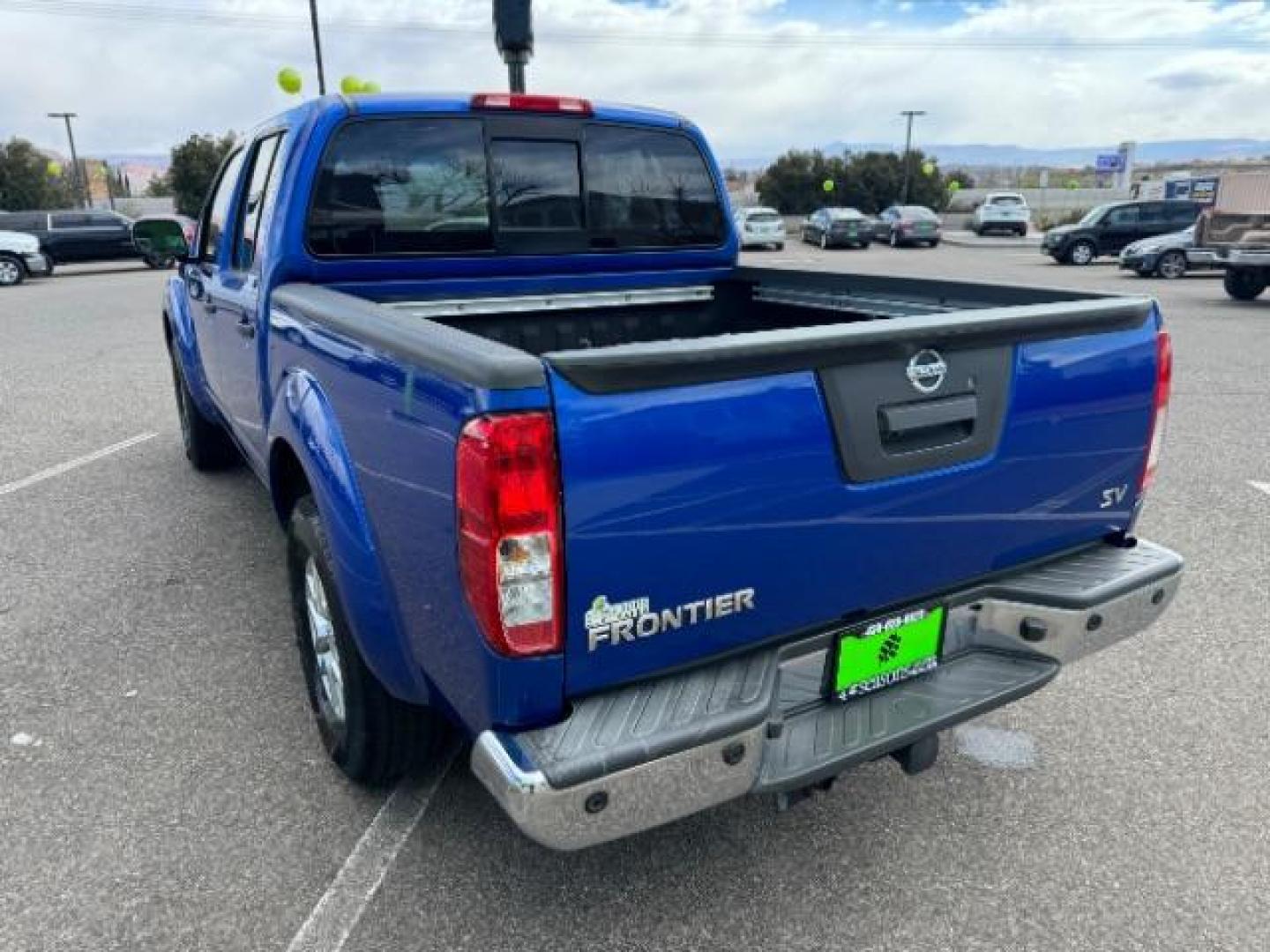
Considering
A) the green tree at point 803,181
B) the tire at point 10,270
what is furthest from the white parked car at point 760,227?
the green tree at point 803,181

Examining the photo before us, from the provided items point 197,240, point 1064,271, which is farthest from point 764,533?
point 1064,271

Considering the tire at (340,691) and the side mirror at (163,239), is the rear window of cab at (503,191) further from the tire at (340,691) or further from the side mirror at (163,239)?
the side mirror at (163,239)

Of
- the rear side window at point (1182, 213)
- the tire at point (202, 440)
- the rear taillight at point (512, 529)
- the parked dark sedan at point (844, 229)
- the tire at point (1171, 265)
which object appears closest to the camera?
the rear taillight at point (512, 529)

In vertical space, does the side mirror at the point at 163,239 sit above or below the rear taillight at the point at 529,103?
below

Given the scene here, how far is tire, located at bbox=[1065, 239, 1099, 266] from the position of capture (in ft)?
80.7

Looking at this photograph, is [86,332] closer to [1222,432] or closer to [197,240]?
[197,240]

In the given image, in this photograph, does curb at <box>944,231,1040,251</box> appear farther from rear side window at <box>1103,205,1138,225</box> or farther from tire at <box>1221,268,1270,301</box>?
tire at <box>1221,268,1270,301</box>

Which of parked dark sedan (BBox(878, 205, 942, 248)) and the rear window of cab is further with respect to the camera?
parked dark sedan (BBox(878, 205, 942, 248))

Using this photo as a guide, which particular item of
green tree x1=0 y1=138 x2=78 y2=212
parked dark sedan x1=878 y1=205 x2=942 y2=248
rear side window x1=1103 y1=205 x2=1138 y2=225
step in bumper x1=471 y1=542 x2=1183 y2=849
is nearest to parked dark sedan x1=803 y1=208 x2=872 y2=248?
parked dark sedan x1=878 y1=205 x2=942 y2=248

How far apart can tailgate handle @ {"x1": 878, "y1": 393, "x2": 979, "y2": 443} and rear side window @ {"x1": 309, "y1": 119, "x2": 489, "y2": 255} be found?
2.07 m

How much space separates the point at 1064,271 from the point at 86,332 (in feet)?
67.8

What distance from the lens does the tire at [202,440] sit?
5.88m

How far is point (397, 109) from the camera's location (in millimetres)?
3391

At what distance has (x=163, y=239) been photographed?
16.5 feet
